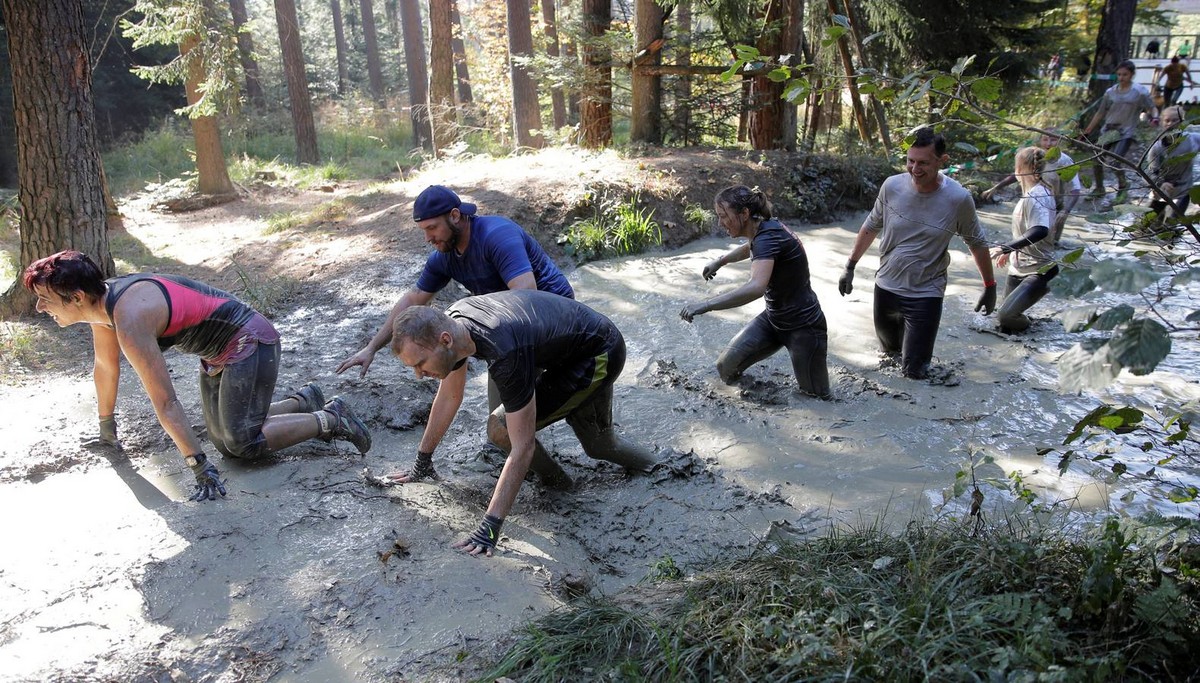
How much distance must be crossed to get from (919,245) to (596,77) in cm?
739

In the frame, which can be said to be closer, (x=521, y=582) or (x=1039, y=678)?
(x=1039, y=678)

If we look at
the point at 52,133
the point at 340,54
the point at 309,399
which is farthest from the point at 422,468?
the point at 340,54

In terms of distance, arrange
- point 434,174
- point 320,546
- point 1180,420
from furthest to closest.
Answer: point 434,174
point 320,546
point 1180,420

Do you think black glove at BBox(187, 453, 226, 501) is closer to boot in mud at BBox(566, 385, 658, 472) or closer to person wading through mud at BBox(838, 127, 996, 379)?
boot in mud at BBox(566, 385, 658, 472)

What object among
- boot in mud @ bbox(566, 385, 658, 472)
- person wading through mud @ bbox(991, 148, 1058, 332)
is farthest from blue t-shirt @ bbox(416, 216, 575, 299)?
person wading through mud @ bbox(991, 148, 1058, 332)

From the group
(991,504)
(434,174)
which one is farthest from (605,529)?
(434,174)

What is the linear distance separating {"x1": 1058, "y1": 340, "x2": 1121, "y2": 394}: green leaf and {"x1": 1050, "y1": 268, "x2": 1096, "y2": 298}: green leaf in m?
0.14

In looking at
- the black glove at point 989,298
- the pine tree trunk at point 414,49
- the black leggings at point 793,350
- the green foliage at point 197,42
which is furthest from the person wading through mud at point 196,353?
the pine tree trunk at point 414,49

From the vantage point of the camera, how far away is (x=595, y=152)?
12031 millimetres

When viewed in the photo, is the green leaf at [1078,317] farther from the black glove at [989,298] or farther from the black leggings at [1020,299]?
the black leggings at [1020,299]

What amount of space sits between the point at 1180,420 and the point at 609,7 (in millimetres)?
11504

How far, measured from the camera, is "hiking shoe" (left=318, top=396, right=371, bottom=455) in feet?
16.8

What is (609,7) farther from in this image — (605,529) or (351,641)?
(351,641)

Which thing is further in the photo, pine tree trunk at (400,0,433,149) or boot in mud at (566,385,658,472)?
pine tree trunk at (400,0,433,149)
